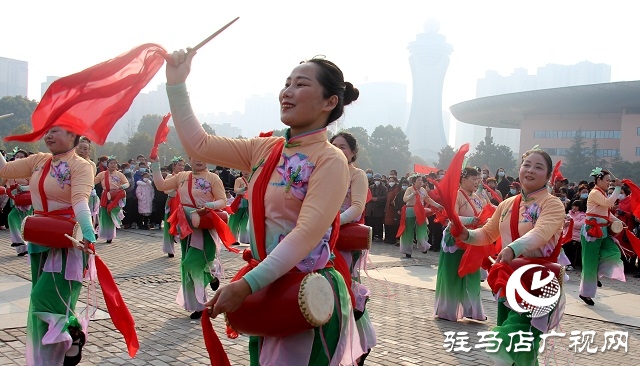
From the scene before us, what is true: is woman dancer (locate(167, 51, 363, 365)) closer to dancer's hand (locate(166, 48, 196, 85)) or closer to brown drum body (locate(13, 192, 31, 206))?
dancer's hand (locate(166, 48, 196, 85))

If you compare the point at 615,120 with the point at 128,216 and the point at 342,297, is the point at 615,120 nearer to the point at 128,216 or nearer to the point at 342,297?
the point at 128,216

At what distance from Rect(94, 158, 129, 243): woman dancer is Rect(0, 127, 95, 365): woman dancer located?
9.85 metres

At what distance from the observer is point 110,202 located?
1470 cm

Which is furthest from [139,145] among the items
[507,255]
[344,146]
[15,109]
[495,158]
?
[507,255]

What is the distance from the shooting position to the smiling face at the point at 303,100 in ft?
9.14

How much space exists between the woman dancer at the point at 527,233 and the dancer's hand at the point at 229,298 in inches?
103

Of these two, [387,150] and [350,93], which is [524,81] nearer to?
[387,150]

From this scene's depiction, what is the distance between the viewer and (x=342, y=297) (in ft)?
9.46

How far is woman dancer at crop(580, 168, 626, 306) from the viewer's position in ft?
30.9

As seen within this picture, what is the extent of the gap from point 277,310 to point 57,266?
2.98 meters

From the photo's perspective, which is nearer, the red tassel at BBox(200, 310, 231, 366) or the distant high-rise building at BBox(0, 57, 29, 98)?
the red tassel at BBox(200, 310, 231, 366)

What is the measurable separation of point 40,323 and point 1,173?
123 centimetres

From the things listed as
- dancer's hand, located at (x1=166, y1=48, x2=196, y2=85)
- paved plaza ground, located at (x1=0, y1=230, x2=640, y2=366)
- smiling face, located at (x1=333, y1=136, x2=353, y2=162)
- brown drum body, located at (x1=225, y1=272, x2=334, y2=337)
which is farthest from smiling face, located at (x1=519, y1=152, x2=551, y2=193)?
dancer's hand, located at (x1=166, y1=48, x2=196, y2=85)

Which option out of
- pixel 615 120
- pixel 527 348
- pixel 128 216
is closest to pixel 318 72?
pixel 527 348
